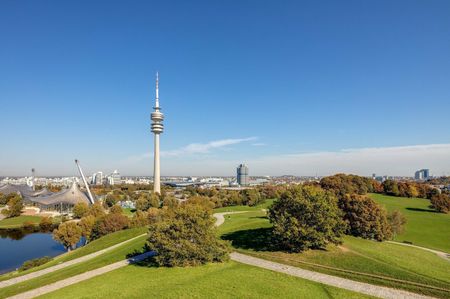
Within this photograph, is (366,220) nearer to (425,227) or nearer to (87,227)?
(425,227)

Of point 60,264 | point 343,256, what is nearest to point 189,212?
point 343,256

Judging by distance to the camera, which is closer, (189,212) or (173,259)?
(173,259)

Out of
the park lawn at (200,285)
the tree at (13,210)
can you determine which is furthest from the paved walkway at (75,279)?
the tree at (13,210)

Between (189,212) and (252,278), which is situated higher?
(189,212)

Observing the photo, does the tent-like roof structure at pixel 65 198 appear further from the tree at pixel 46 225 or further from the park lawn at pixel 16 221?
the tree at pixel 46 225

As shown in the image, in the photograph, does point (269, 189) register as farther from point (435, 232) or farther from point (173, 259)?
point (173, 259)

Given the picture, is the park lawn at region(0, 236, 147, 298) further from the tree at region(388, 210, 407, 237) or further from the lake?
the tree at region(388, 210, 407, 237)

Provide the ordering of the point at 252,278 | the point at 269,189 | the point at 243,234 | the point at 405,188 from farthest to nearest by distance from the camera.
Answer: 1. the point at 269,189
2. the point at 405,188
3. the point at 243,234
4. the point at 252,278
